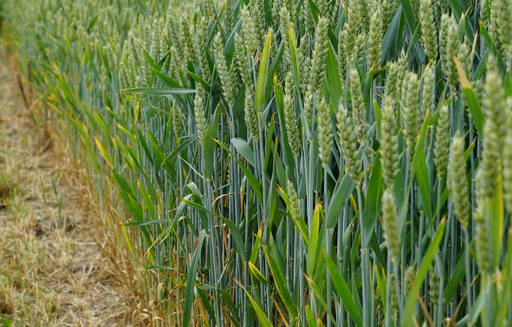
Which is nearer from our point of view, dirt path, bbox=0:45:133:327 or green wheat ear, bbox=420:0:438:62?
green wheat ear, bbox=420:0:438:62

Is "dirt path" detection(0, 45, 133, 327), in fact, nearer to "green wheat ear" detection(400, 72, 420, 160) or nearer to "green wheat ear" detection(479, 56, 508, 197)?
"green wheat ear" detection(400, 72, 420, 160)

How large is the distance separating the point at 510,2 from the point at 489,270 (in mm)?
392

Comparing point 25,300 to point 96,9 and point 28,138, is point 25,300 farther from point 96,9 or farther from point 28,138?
point 28,138

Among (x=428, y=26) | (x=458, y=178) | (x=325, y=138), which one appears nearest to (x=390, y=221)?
(x=458, y=178)

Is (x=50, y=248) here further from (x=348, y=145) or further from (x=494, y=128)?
(x=494, y=128)

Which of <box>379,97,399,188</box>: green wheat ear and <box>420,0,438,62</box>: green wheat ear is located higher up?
<box>420,0,438,62</box>: green wheat ear

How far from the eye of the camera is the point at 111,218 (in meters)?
Result: 2.42

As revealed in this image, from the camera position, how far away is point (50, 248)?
257 cm

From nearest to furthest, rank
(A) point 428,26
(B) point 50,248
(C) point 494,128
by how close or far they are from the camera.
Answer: (C) point 494,128 → (A) point 428,26 → (B) point 50,248

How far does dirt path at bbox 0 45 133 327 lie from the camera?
2.08 metres

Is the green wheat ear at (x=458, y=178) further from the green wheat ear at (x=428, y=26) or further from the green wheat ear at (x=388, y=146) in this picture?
the green wheat ear at (x=428, y=26)

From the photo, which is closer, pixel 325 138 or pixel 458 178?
pixel 458 178

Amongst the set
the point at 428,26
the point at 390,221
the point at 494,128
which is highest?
the point at 428,26

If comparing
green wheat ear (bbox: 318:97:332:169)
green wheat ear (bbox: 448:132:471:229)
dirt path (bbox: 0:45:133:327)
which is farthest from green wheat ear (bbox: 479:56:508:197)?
dirt path (bbox: 0:45:133:327)
